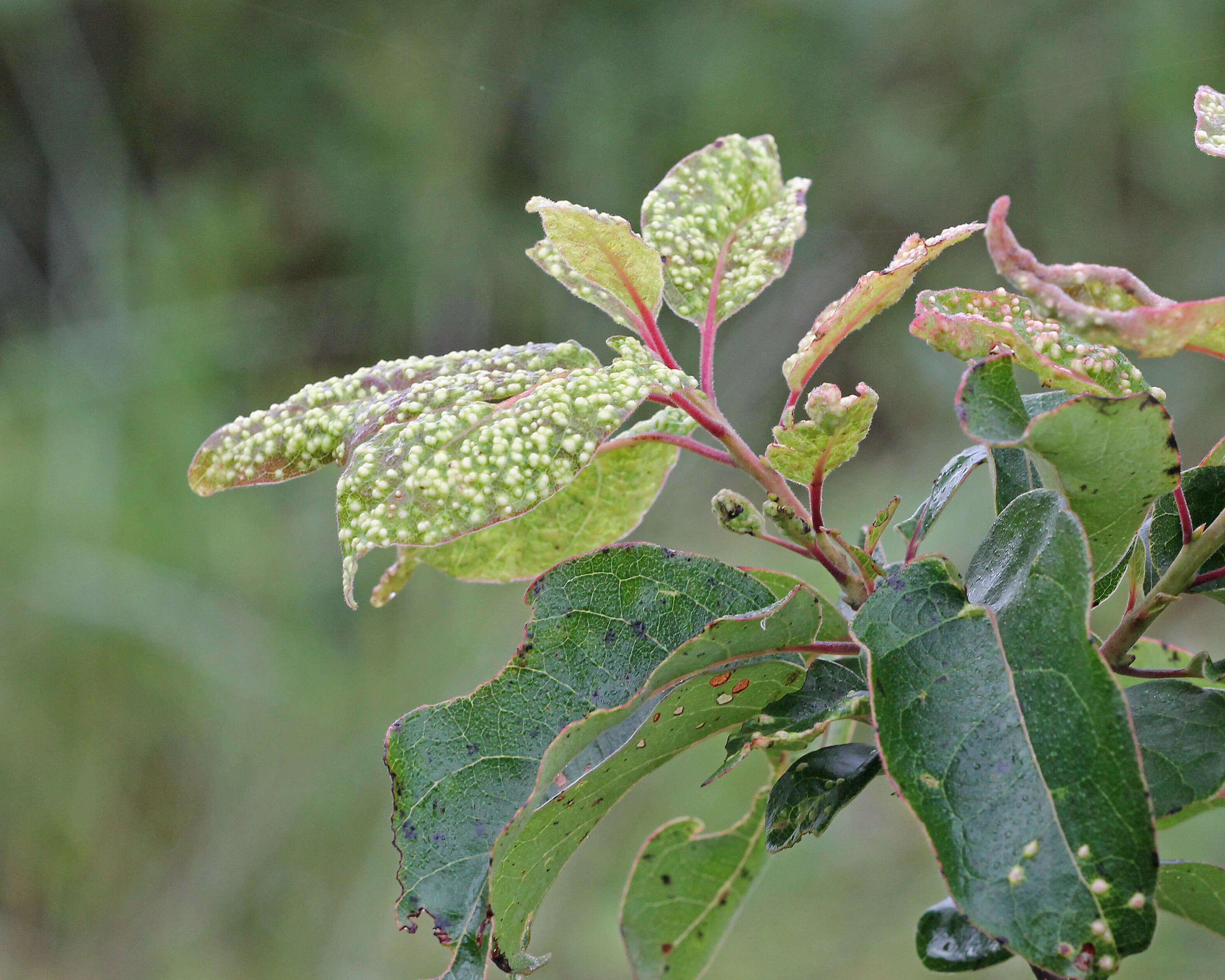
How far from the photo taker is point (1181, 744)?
1.29 ft

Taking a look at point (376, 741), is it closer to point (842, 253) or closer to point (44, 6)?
point (842, 253)

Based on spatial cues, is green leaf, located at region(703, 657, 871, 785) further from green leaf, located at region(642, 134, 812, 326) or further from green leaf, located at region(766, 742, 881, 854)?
green leaf, located at region(642, 134, 812, 326)

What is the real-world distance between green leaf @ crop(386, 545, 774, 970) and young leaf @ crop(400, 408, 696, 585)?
3.9 inches

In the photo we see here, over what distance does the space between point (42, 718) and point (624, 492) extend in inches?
89.7

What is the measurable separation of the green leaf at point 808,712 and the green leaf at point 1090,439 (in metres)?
0.12

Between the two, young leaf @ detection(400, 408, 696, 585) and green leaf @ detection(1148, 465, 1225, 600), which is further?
young leaf @ detection(400, 408, 696, 585)

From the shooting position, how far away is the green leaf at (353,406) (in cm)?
43

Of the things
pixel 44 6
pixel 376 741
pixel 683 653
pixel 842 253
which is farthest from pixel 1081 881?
pixel 44 6

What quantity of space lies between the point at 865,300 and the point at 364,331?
328cm

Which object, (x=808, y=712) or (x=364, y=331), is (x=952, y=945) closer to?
(x=808, y=712)

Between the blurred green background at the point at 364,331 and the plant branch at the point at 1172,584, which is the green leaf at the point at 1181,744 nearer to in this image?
the plant branch at the point at 1172,584

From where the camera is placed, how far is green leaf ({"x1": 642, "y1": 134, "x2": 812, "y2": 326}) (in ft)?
1.74

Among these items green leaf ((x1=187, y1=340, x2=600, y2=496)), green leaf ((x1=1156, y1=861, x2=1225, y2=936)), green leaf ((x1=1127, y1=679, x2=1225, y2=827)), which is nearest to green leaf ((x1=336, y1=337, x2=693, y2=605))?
green leaf ((x1=187, y1=340, x2=600, y2=496))

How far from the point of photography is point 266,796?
2.22m
